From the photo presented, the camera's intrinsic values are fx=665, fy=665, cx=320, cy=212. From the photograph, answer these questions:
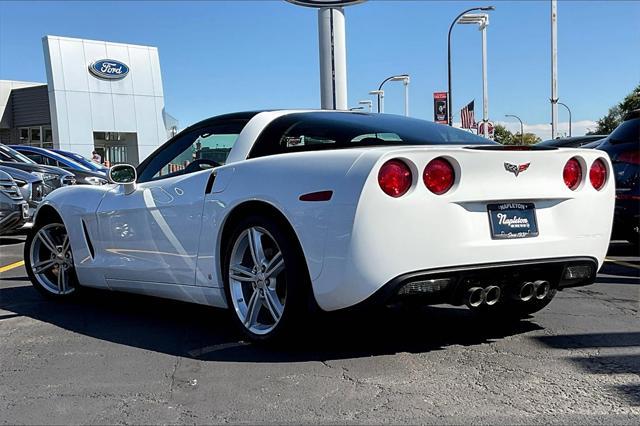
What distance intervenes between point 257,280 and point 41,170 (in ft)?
30.8

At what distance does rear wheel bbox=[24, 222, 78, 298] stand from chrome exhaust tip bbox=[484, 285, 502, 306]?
347cm

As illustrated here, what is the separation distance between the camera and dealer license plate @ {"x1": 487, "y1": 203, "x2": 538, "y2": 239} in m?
3.55

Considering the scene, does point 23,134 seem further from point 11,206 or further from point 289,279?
point 289,279

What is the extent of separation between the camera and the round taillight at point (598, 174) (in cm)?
403

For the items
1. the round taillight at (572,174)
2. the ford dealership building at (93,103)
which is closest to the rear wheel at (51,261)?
the round taillight at (572,174)

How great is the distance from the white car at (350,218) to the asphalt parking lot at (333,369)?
0.29m

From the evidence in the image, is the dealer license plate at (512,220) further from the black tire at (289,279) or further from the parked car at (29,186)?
the parked car at (29,186)

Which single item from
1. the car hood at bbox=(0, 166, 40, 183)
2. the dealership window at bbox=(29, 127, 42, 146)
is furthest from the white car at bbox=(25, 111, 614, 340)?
the dealership window at bbox=(29, 127, 42, 146)

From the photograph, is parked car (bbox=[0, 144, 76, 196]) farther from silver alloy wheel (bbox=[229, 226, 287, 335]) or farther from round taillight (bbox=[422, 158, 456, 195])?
round taillight (bbox=[422, 158, 456, 195])

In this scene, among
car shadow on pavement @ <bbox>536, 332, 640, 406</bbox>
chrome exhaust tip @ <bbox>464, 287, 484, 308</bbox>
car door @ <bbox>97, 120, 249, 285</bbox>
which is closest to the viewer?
car shadow on pavement @ <bbox>536, 332, 640, 406</bbox>

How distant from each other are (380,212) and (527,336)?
5.05ft

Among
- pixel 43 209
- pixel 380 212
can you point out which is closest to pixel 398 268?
pixel 380 212

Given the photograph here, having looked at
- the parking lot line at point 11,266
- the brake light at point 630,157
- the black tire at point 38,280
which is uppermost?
the brake light at point 630,157

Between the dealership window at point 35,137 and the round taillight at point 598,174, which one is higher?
the dealership window at point 35,137
